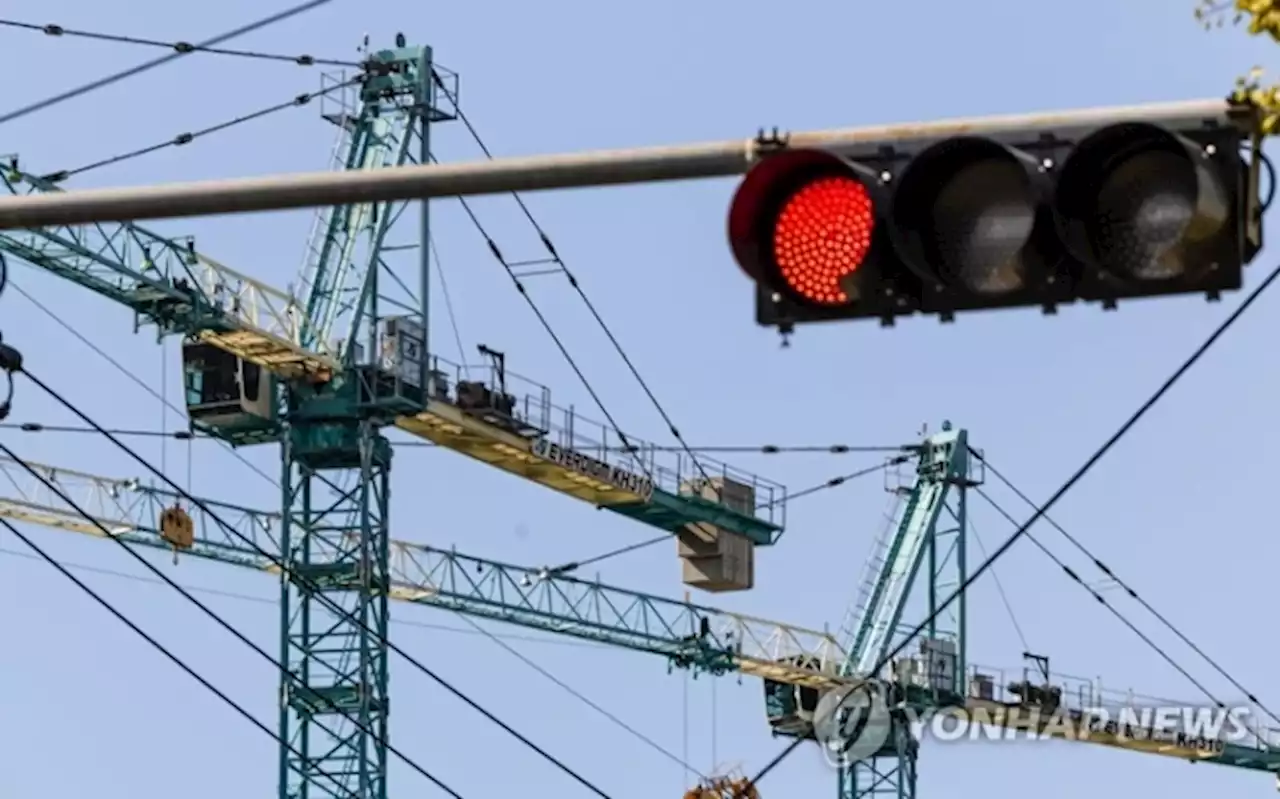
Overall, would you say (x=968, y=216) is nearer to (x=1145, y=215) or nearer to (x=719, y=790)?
(x=1145, y=215)

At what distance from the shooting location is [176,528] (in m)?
80.9

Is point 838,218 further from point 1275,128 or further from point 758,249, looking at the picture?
point 1275,128

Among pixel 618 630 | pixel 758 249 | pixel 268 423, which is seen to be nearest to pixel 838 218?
pixel 758 249

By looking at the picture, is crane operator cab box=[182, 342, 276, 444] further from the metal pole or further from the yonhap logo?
the metal pole

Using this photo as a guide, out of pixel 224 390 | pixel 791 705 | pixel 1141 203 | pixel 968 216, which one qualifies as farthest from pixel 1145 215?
pixel 791 705

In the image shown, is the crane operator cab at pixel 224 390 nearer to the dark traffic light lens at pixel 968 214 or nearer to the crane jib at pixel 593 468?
the crane jib at pixel 593 468

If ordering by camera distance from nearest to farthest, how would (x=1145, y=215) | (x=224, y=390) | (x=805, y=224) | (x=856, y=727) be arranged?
(x=1145, y=215), (x=805, y=224), (x=224, y=390), (x=856, y=727)

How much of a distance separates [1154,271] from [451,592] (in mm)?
77588

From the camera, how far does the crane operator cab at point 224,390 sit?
257 feet

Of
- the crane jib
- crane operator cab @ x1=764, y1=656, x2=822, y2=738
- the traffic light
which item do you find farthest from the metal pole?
crane operator cab @ x1=764, y1=656, x2=822, y2=738

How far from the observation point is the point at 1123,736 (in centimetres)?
11944

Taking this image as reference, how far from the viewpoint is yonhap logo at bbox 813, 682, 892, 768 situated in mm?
110375

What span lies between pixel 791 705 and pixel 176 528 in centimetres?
3103

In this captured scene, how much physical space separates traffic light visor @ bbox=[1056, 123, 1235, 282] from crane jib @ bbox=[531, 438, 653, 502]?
69373 mm
